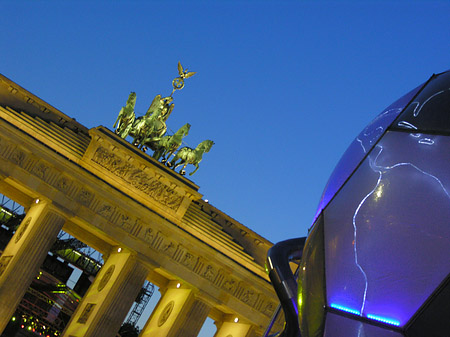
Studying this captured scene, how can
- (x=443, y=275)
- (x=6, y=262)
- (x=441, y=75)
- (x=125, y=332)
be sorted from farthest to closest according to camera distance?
(x=125, y=332), (x=6, y=262), (x=441, y=75), (x=443, y=275)

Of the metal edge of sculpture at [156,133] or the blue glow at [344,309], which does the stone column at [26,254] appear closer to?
the metal edge of sculpture at [156,133]

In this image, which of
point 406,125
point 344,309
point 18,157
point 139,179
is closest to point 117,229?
point 139,179

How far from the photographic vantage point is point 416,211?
2.99 metres

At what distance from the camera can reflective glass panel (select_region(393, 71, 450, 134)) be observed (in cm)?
323

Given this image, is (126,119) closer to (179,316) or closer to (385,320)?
(179,316)

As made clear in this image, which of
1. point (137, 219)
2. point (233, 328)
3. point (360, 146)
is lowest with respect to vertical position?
point (233, 328)

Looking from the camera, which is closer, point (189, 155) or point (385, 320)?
point (385, 320)

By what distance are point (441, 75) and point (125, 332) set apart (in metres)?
57.5

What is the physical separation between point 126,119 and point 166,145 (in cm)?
268

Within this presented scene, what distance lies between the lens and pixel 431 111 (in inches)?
131

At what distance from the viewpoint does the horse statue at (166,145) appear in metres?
38.1

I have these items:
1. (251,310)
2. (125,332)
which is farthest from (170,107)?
(125,332)

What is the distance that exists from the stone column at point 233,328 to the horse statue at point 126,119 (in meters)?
12.0

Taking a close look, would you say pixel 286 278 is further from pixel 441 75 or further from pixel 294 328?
pixel 441 75
